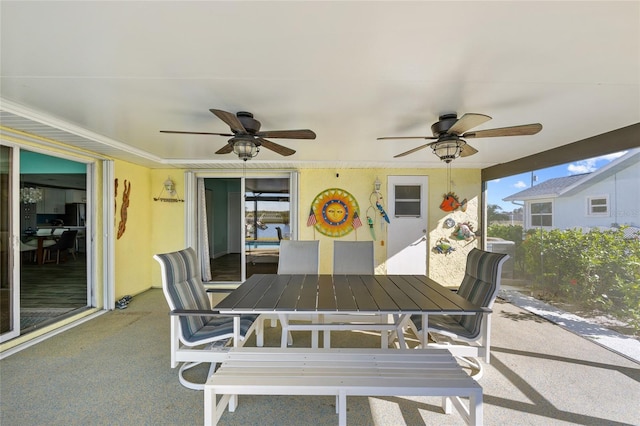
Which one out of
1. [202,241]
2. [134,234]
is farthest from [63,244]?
[202,241]

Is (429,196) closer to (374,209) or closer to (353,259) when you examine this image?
(374,209)

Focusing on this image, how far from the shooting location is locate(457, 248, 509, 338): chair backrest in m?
2.26

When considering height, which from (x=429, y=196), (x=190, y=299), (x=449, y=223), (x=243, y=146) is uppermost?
(x=243, y=146)

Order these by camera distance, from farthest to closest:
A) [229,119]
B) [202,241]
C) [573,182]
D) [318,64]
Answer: [202,241]
[573,182]
[229,119]
[318,64]

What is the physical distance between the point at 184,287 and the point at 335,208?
3119 mm

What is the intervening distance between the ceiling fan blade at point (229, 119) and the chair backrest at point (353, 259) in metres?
1.85

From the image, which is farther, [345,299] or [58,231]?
[58,231]

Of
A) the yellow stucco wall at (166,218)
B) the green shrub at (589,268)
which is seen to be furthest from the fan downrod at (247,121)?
the green shrub at (589,268)

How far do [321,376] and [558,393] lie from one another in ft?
6.63

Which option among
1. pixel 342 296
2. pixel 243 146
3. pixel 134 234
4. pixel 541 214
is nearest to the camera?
pixel 342 296

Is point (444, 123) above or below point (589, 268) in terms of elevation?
above

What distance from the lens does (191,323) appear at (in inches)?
89.0

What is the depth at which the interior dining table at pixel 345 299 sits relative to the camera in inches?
76.4

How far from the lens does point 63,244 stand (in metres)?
6.46
